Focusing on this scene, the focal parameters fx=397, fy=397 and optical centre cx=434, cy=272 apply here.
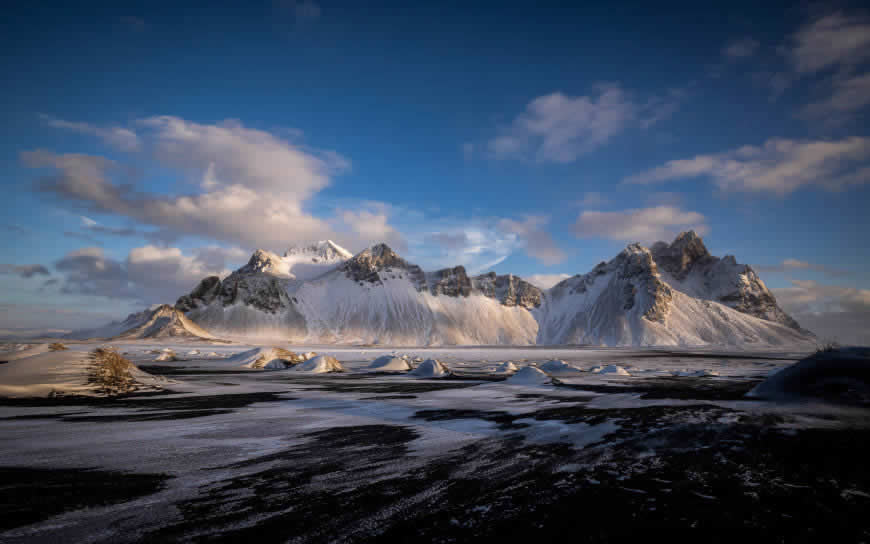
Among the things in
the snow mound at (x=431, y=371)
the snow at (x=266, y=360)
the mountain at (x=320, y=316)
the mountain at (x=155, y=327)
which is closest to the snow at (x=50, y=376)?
the snow mound at (x=431, y=371)

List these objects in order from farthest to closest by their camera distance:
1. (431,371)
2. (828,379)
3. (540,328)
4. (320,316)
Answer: (540,328)
(320,316)
(431,371)
(828,379)

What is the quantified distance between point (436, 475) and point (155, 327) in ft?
525

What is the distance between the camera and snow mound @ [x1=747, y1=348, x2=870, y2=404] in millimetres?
10172

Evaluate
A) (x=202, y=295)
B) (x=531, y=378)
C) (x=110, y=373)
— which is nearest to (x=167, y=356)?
(x=110, y=373)

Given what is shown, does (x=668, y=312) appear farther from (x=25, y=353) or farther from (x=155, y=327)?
(x=155, y=327)

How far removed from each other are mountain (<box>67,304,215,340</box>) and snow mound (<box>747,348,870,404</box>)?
5883 inches

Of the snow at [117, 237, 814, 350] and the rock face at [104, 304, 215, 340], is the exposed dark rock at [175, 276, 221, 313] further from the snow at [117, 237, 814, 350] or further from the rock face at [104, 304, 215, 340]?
the rock face at [104, 304, 215, 340]

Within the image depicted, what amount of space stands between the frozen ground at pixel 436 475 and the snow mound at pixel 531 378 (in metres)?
11.2

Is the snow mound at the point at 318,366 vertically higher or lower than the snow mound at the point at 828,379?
lower

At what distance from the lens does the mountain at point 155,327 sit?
13050 centimetres

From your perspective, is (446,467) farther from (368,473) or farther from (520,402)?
(520,402)

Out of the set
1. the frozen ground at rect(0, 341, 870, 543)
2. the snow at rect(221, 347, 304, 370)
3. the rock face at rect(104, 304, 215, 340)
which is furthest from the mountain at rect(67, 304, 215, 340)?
the frozen ground at rect(0, 341, 870, 543)

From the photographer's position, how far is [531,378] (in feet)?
73.6

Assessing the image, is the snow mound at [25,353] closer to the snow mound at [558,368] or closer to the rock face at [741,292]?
the snow mound at [558,368]
